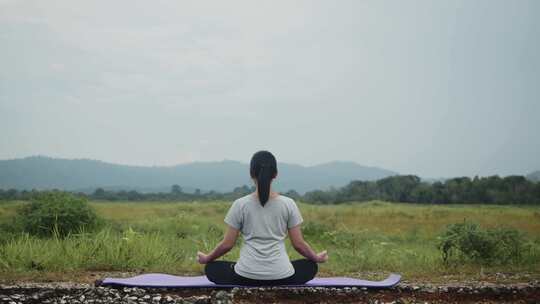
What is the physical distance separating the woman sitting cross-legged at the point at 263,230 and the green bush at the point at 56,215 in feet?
25.3

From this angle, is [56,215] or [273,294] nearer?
[273,294]

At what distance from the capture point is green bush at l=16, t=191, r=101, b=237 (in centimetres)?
1416

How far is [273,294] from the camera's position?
24.5ft

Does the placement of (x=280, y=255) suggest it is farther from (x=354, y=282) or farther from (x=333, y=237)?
(x=333, y=237)

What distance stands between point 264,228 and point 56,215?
8.45 meters

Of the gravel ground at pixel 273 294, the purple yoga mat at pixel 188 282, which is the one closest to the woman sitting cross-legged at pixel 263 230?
the gravel ground at pixel 273 294

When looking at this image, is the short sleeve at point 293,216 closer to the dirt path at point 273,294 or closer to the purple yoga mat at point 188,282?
the dirt path at point 273,294

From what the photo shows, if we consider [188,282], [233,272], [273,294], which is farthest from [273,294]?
[188,282]

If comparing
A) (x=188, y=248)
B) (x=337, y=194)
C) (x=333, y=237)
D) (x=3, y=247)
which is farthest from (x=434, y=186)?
(x=3, y=247)

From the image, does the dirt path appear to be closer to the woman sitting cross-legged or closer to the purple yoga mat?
the purple yoga mat

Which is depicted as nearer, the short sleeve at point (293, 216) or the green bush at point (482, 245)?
the short sleeve at point (293, 216)

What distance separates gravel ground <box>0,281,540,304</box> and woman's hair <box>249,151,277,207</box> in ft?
4.61

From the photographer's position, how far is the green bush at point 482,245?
39.3ft

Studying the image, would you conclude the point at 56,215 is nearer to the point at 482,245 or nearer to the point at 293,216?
the point at 293,216
